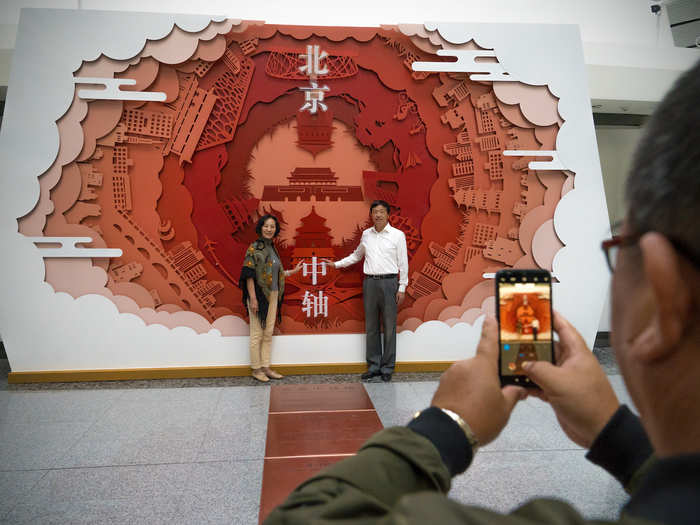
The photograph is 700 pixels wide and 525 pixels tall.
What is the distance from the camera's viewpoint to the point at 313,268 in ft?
14.4

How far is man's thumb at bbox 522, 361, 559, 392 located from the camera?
2.54ft

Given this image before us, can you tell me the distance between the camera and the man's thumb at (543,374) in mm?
775

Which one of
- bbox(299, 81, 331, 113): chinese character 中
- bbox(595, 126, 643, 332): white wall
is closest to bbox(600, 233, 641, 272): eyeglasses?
bbox(299, 81, 331, 113): chinese character 中

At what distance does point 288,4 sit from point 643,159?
4570 mm

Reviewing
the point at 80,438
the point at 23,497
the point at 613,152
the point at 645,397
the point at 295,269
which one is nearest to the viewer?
the point at 645,397

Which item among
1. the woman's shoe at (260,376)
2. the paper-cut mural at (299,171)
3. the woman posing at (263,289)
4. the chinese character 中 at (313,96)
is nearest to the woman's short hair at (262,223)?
the woman posing at (263,289)

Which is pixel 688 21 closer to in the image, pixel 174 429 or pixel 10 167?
pixel 174 429

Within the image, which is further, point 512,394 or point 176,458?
point 176,458

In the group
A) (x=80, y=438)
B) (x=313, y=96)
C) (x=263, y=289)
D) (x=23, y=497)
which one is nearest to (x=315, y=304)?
(x=263, y=289)

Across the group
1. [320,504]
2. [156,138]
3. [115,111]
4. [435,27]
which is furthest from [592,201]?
[320,504]

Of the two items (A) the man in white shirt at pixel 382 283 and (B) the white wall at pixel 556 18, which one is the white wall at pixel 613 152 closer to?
(B) the white wall at pixel 556 18

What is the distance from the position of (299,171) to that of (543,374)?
12.5 feet

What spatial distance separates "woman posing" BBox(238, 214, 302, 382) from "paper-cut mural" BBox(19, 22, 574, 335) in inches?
8.8

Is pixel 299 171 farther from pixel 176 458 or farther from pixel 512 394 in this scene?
pixel 512 394
